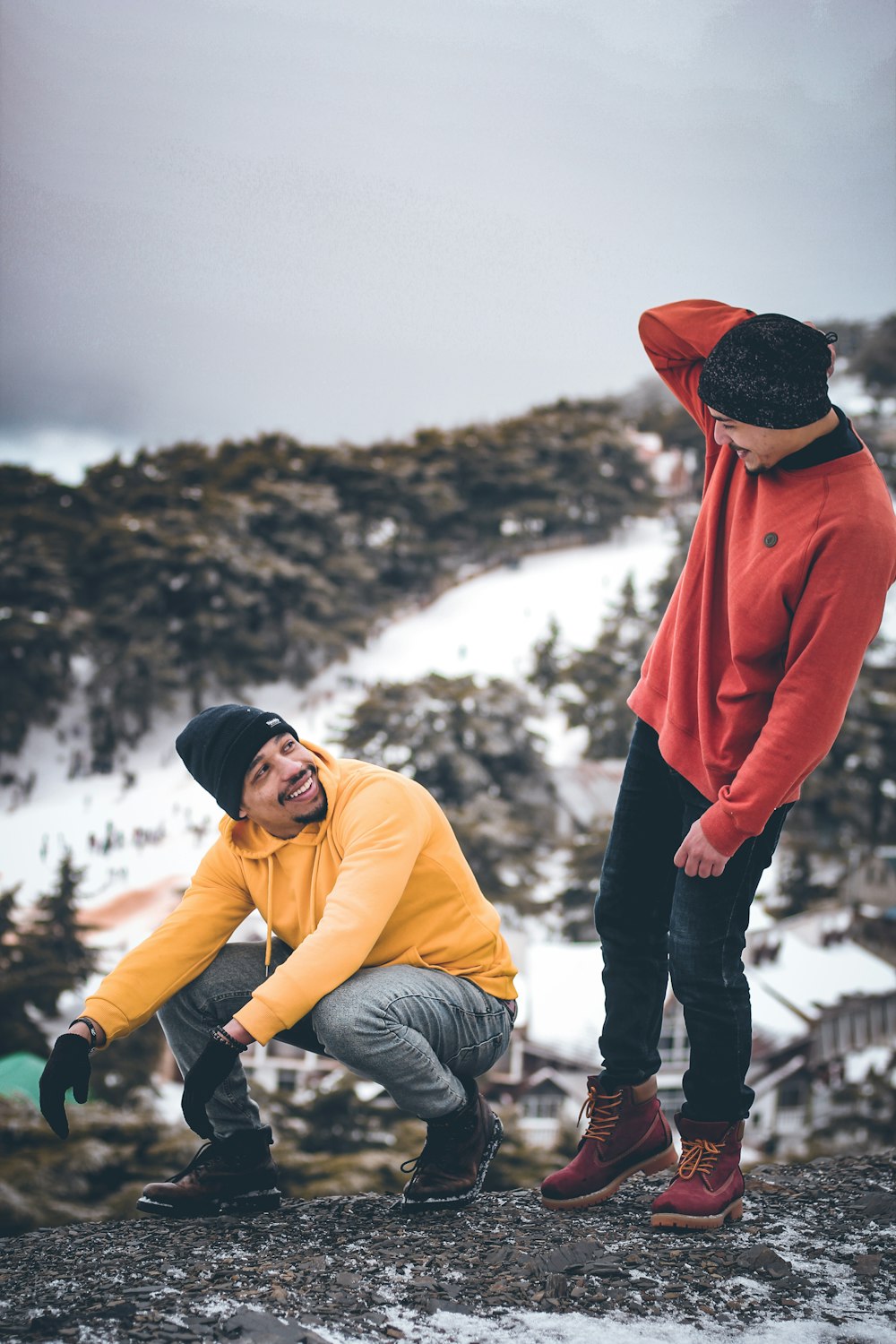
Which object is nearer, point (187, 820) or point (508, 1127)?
point (508, 1127)

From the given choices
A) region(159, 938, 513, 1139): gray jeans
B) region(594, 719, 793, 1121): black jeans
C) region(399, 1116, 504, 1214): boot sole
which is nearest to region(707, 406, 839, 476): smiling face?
region(594, 719, 793, 1121): black jeans

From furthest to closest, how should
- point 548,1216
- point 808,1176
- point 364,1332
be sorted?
1. point 808,1176
2. point 548,1216
3. point 364,1332

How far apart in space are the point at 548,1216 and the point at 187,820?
1012 cm

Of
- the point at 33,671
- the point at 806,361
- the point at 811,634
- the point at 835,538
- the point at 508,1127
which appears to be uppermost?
the point at 33,671

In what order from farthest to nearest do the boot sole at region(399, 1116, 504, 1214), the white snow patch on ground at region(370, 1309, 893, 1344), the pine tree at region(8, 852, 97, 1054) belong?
the pine tree at region(8, 852, 97, 1054)
the boot sole at region(399, 1116, 504, 1214)
the white snow patch on ground at region(370, 1309, 893, 1344)

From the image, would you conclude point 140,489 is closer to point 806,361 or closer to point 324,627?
point 324,627

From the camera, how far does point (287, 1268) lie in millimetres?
1618

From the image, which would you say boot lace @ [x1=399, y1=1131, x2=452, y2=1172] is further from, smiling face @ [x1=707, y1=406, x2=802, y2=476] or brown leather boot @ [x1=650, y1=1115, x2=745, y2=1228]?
smiling face @ [x1=707, y1=406, x2=802, y2=476]

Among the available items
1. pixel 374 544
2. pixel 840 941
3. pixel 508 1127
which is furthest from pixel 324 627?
pixel 508 1127

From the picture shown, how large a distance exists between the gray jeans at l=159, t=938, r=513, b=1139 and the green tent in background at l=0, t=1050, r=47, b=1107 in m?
6.46

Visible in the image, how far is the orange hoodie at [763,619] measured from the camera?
1464mm

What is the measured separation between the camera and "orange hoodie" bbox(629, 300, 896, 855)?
1.46 meters

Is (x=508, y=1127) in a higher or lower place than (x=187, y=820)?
lower

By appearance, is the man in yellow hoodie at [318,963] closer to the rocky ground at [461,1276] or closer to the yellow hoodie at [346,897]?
the yellow hoodie at [346,897]
